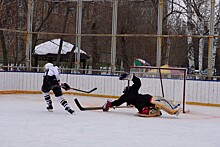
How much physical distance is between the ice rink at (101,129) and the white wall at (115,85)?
2.83 m

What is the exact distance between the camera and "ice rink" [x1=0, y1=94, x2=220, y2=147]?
7820 mm

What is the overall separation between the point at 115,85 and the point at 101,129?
877 centimetres

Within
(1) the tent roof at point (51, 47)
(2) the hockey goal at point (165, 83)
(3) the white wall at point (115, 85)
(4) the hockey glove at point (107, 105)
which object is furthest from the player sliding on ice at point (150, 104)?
(1) the tent roof at point (51, 47)

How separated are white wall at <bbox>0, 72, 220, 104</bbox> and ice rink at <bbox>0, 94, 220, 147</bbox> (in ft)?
9.30

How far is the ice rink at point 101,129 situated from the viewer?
7.82m

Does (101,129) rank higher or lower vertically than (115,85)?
lower

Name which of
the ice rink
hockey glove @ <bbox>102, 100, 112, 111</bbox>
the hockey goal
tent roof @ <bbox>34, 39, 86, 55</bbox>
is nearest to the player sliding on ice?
the ice rink

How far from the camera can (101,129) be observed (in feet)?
31.0

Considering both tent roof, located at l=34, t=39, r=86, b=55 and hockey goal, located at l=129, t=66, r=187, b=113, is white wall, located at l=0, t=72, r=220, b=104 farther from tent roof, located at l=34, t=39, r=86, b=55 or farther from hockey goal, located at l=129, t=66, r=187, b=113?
tent roof, located at l=34, t=39, r=86, b=55

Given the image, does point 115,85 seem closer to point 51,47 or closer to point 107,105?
point 107,105

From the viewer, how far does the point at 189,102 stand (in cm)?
1673

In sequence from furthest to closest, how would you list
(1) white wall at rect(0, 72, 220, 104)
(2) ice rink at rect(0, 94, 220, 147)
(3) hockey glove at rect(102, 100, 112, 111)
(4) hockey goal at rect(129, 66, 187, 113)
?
(4) hockey goal at rect(129, 66, 187, 113), (1) white wall at rect(0, 72, 220, 104), (3) hockey glove at rect(102, 100, 112, 111), (2) ice rink at rect(0, 94, 220, 147)

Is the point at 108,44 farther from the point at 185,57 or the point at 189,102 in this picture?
the point at 189,102

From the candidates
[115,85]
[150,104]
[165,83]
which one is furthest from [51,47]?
[150,104]
